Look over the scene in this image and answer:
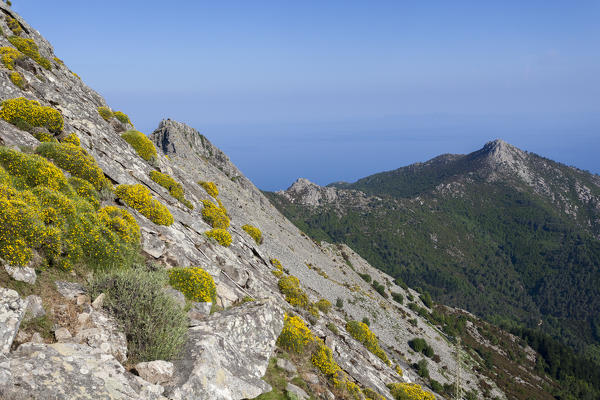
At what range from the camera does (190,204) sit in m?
26.1

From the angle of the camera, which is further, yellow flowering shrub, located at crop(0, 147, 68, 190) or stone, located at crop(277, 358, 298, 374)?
yellow flowering shrub, located at crop(0, 147, 68, 190)

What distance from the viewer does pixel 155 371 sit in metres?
7.68

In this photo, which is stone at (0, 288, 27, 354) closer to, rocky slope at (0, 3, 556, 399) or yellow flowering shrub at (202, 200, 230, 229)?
rocky slope at (0, 3, 556, 399)

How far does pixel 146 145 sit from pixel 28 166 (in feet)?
56.8

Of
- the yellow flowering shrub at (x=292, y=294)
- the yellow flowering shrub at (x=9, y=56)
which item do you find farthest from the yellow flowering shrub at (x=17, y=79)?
the yellow flowering shrub at (x=292, y=294)

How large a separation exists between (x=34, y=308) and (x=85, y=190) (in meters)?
8.45

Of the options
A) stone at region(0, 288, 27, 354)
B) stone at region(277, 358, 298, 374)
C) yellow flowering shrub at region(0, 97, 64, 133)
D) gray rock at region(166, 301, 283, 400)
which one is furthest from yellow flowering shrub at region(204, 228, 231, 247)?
stone at region(0, 288, 27, 354)

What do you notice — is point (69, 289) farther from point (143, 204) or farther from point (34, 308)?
point (143, 204)

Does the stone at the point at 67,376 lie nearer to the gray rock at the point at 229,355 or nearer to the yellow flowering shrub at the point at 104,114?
the gray rock at the point at 229,355

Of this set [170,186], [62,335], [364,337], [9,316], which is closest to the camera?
[9,316]

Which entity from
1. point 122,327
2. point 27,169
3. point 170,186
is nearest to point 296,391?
point 122,327

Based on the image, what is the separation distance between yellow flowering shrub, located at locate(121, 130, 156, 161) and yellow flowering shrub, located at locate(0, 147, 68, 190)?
16.2 metres

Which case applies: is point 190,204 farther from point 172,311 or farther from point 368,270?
point 368,270

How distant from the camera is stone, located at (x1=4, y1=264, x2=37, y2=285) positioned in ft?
28.5
